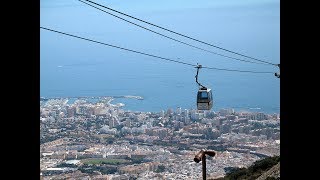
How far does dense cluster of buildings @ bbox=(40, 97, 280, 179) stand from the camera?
21703 mm

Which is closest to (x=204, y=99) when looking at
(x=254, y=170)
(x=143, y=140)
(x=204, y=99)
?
(x=204, y=99)

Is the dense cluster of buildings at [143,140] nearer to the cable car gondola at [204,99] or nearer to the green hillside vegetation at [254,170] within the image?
the green hillside vegetation at [254,170]

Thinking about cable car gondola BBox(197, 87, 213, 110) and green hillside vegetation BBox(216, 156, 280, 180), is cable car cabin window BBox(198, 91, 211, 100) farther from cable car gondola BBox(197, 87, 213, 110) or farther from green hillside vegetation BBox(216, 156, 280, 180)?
green hillside vegetation BBox(216, 156, 280, 180)

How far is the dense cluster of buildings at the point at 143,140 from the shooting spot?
21703 mm

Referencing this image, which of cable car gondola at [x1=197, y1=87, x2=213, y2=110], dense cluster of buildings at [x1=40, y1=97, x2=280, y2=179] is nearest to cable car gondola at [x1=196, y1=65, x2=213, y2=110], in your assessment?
cable car gondola at [x1=197, y1=87, x2=213, y2=110]

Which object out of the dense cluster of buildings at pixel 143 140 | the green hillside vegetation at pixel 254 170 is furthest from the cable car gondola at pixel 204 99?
the dense cluster of buildings at pixel 143 140

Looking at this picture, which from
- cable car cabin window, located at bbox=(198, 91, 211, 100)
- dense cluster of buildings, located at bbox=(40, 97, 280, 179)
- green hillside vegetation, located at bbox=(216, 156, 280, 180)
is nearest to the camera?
cable car cabin window, located at bbox=(198, 91, 211, 100)

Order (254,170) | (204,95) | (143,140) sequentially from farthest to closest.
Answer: (143,140) < (254,170) < (204,95)

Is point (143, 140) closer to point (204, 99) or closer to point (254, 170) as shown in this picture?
point (254, 170)

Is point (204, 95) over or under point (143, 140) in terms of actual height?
over

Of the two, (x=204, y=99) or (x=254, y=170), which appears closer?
(x=204, y=99)

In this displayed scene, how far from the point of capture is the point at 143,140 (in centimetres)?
2830
